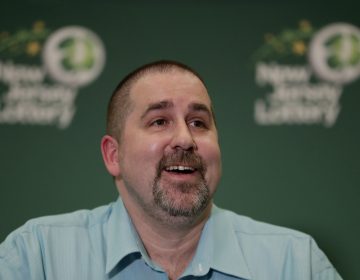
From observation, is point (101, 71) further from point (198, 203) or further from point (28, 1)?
point (198, 203)

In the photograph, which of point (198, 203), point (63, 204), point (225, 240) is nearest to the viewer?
point (198, 203)

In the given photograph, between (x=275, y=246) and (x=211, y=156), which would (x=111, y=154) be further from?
(x=275, y=246)

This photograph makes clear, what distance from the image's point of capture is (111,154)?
4.82 feet

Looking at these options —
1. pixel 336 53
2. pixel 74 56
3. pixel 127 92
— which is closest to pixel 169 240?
pixel 127 92

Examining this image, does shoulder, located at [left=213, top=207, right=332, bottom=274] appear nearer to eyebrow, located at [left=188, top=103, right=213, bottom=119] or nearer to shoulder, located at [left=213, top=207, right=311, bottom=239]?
shoulder, located at [left=213, top=207, right=311, bottom=239]

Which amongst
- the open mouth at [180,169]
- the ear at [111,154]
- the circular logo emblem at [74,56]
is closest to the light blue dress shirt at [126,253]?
the ear at [111,154]

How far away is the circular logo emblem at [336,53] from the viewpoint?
2.13 meters

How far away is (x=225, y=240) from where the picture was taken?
137cm

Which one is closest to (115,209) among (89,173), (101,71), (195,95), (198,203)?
(198,203)

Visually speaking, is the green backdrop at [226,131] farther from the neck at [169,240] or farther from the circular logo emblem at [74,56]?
the neck at [169,240]

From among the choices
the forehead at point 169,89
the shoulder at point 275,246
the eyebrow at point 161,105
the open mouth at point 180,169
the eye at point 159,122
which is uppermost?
the forehead at point 169,89

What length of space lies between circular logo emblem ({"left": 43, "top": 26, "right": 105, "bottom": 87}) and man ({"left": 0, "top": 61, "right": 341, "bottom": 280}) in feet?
2.44

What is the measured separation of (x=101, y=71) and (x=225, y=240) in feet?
3.50

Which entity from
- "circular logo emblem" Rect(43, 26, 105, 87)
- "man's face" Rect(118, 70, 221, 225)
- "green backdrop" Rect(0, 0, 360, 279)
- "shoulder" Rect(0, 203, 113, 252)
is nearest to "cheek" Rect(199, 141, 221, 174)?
"man's face" Rect(118, 70, 221, 225)
